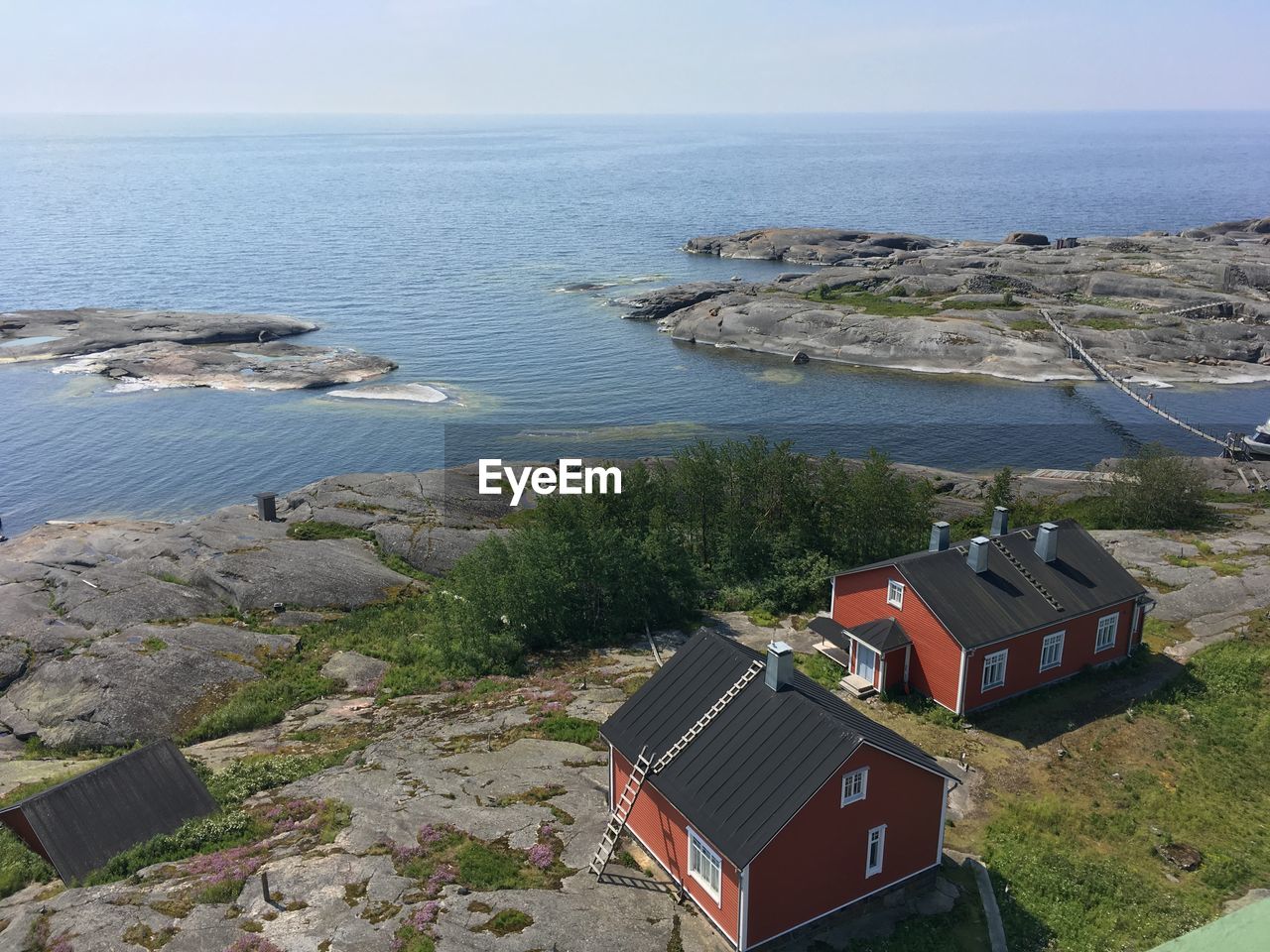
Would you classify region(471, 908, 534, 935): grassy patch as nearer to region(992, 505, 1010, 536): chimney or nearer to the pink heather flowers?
the pink heather flowers

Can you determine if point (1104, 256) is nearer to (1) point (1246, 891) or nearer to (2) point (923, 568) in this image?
(2) point (923, 568)

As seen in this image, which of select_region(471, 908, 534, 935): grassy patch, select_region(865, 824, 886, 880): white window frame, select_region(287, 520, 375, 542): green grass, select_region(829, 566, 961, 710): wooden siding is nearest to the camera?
select_region(471, 908, 534, 935): grassy patch

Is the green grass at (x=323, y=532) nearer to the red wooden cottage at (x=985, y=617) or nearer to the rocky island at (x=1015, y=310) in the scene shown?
the red wooden cottage at (x=985, y=617)

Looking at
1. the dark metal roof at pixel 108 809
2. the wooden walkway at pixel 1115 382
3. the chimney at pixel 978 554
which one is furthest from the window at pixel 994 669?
the wooden walkway at pixel 1115 382

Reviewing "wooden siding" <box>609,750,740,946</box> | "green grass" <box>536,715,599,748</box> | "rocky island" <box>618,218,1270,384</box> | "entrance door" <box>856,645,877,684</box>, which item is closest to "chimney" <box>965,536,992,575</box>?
"entrance door" <box>856,645,877,684</box>

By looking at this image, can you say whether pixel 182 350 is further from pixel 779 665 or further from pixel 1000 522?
pixel 779 665

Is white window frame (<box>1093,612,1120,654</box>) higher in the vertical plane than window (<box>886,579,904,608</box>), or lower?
lower

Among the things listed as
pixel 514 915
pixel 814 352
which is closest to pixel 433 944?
pixel 514 915
